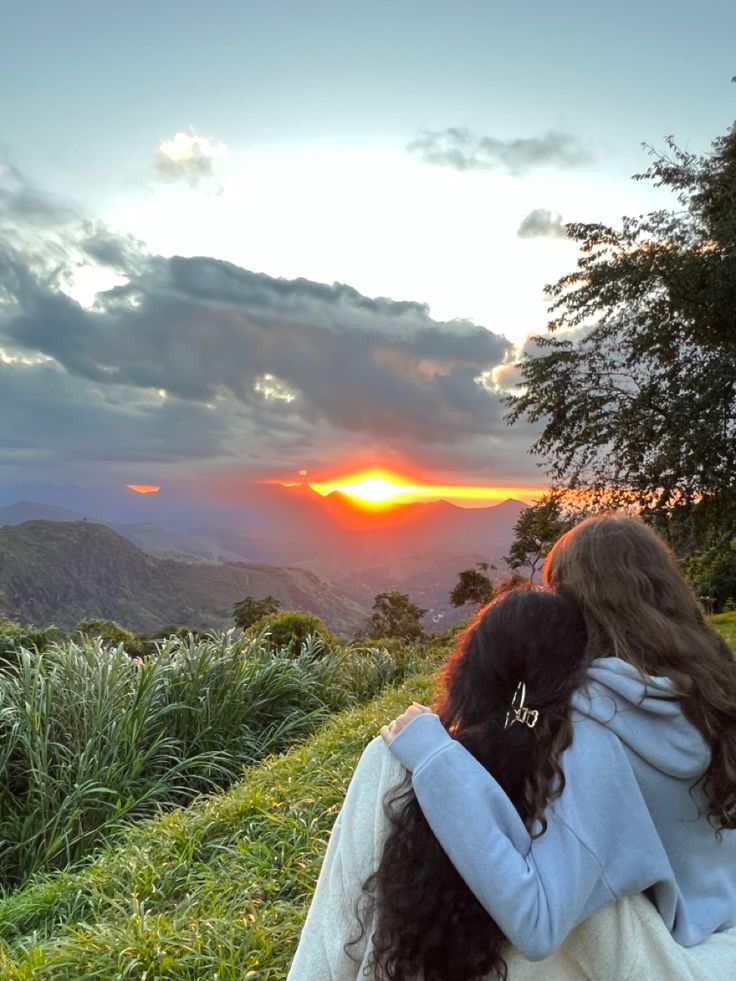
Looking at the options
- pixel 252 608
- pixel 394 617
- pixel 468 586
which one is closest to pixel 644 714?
pixel 468 586

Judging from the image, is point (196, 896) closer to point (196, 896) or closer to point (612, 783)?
point (196, 896)

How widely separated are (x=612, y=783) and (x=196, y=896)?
2.20 metres

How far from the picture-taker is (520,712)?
1.48 meters

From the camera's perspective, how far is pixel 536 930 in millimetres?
1305

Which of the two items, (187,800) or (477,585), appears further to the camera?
(477,585)

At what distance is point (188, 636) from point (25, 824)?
2.49 m

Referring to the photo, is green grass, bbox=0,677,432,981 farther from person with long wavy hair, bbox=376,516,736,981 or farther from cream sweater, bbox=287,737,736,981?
person with long wavy hair, bbox=376,516,736,981

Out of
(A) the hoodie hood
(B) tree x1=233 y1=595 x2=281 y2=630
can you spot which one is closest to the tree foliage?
(B) tree x1=233 y1=595 x2=281 y2=630

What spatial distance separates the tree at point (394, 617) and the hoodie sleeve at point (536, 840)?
18.6 meters

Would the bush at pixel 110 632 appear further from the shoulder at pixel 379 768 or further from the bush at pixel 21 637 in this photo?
the shoulder at pixel 379 768

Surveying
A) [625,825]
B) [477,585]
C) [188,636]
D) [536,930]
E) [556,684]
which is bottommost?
[477,585]

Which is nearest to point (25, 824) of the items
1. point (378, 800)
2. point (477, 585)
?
point (378, 800)

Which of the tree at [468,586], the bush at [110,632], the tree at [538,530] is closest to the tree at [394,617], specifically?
the tree at [468,586]

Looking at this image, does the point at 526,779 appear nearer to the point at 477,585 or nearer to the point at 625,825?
the point at 625,825
